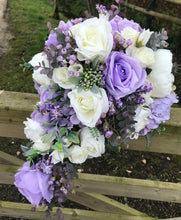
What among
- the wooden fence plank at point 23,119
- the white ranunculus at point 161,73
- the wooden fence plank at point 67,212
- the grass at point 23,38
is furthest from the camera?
the grass at point 23,38

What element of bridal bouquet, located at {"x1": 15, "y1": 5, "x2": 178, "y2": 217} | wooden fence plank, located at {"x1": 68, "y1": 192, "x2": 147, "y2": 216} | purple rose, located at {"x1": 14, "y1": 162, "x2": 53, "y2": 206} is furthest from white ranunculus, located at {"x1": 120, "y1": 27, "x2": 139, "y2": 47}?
wooden fence plank, located at {"x1": 68, "y1": 192, "x2": 147, "y2": 216}

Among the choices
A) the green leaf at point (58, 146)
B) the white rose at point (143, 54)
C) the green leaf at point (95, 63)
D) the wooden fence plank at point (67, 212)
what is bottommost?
the wooden fence plank at point (67, 212)

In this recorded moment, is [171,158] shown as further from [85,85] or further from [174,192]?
[85,85]

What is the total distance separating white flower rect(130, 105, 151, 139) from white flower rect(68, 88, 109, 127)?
15 cm

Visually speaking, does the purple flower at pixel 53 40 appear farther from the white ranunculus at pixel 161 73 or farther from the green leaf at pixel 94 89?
the white ranunculus at pixel 161 73

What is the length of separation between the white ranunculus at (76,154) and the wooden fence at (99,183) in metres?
0.37

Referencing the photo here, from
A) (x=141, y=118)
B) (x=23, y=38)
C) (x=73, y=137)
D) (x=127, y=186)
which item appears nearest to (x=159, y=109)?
(x=141, y=118)

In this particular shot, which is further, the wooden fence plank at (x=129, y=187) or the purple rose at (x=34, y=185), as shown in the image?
the wooden fence plank at (x=129, y=187)

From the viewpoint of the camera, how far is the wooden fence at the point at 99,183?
3.61 feet

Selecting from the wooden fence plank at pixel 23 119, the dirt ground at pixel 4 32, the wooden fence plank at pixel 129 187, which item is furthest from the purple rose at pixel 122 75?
the dirt ground at pixel 4 32

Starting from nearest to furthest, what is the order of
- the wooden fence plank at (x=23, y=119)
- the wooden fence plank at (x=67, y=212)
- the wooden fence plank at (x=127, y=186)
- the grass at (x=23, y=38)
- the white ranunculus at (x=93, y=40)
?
1. the white ranunculus at (x=93, y=40)
2. the wooden fence plank at (x=23, y=119)
3. the wooden fence plank at (x=127, y=186)
4. the wooden fence plank at (x=67, y=212)
5. the grass at (x=23, y=38)

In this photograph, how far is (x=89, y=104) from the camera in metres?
0.71

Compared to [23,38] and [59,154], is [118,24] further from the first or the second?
[23,38]

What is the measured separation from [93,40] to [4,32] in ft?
15.8
